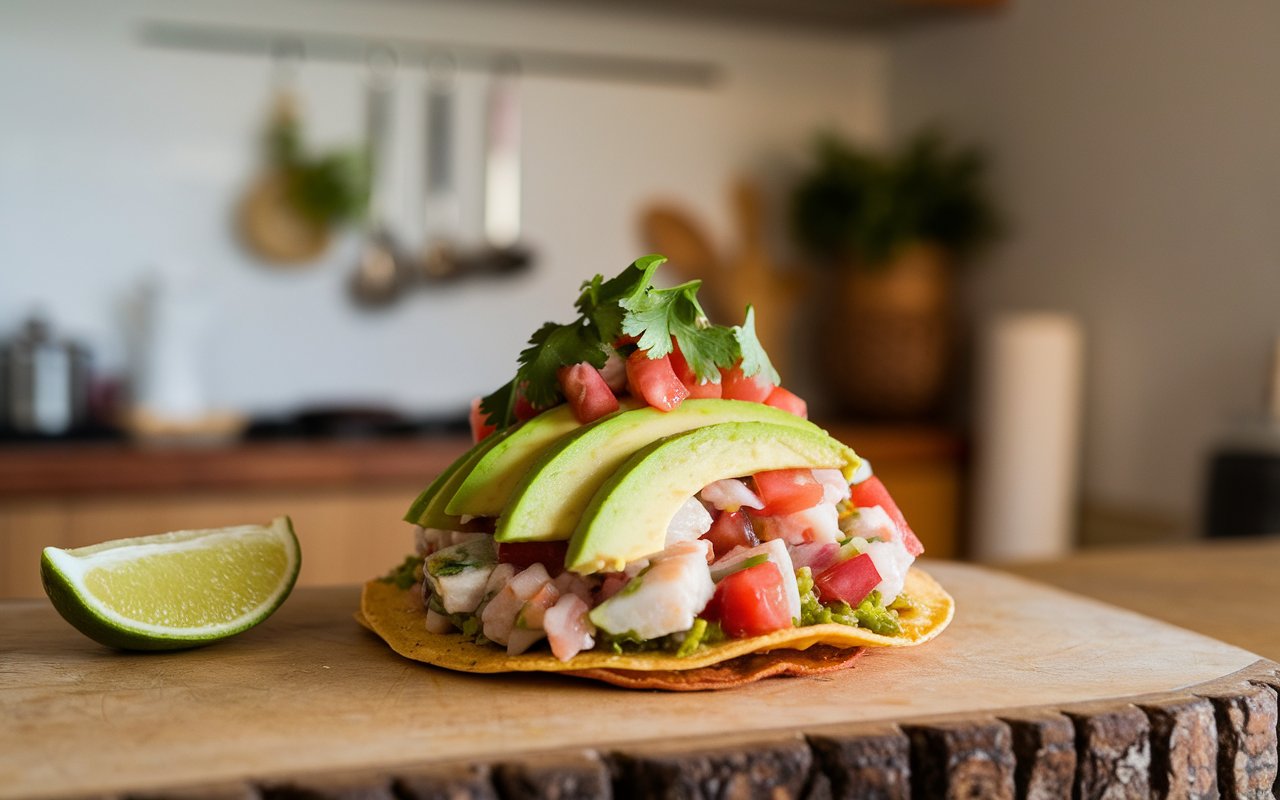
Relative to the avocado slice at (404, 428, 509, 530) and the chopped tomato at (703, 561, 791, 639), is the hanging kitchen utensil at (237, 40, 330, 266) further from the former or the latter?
the chopped tomato at (703, 561, 791, 639)

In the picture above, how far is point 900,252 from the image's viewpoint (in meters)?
4.13

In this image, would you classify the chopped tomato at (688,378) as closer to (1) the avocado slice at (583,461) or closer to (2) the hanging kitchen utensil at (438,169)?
(1) the avocado slice at (583,461)

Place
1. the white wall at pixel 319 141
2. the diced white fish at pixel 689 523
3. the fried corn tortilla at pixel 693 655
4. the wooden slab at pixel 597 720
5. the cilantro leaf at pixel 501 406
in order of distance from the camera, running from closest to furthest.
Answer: the wooden slab at pixel 597 720
the fried corn tortilla at pixel 693 655
the diced white fish at pixel 689 523
the cilantro leaf at pixel 501 406
the white wall at pixel 319 141

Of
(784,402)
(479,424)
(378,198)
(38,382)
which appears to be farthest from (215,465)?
(784,402)

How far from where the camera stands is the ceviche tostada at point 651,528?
1.27m

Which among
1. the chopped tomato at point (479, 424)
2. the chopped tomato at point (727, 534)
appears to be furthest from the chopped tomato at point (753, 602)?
the chopped tomato at point (479, 424)

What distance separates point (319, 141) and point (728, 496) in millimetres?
3035

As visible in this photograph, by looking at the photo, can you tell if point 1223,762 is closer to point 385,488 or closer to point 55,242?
point 385,488

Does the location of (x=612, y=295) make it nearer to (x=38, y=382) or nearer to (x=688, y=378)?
(x=688, y=378)

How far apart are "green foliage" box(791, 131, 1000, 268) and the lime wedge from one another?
9.58ft

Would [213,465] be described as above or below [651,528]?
below

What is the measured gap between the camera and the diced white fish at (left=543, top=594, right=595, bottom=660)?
1256mm

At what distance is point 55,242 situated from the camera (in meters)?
3.73

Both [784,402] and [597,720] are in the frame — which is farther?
[784,402]
